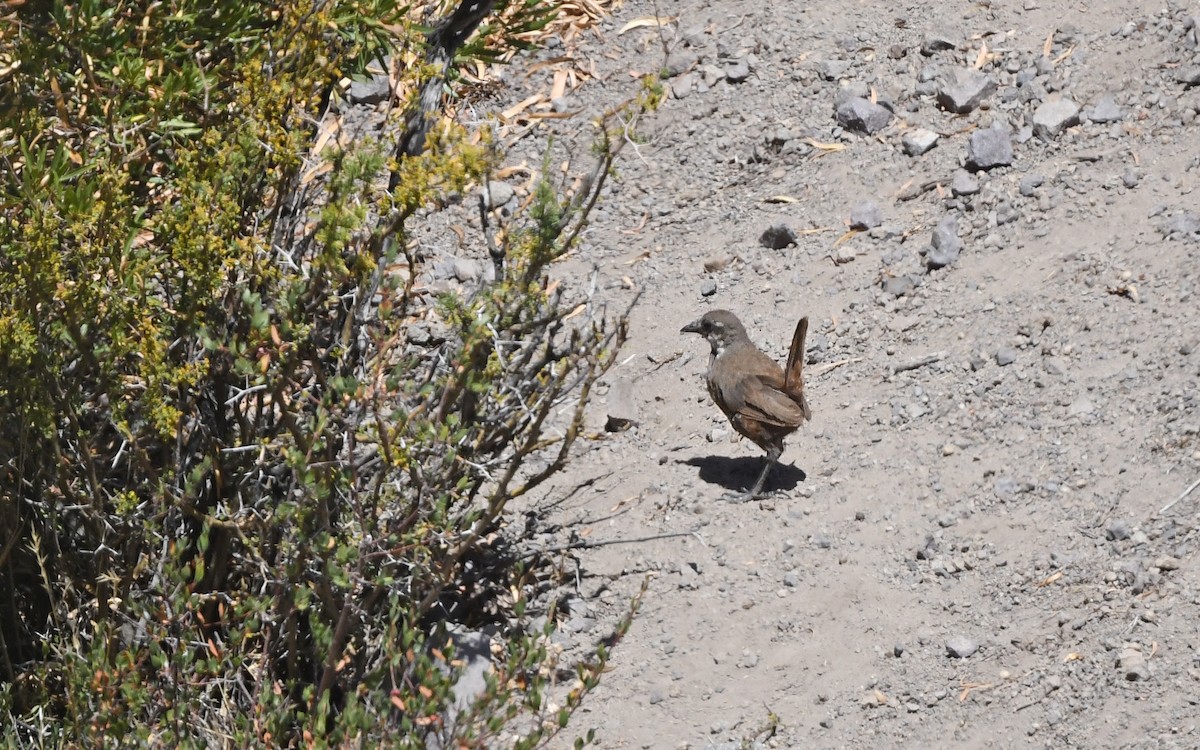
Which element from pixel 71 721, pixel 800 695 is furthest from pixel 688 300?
pixel 71 721

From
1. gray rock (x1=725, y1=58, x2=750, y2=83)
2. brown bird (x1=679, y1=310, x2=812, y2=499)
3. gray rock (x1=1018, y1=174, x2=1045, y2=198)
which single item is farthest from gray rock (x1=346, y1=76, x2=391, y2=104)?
gray rock (x1=1018, y1=174, x2=1045, y2=198)

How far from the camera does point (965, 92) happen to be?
6.86 meters

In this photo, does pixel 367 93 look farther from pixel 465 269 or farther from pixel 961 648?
pixel 961 648

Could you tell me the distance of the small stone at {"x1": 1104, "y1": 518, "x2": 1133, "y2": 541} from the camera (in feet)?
16.4

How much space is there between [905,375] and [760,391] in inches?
26.4

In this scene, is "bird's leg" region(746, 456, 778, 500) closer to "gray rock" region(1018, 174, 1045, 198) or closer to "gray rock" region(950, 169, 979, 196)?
"gray rock" region(950, 169, 979, 196)

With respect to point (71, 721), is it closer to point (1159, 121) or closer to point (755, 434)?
point (755, 434)

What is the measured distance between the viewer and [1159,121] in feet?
21.4

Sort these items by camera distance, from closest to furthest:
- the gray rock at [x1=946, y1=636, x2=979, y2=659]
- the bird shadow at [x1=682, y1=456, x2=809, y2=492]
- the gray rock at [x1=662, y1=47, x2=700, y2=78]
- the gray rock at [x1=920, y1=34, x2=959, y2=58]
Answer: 1. the gray rock at [x1=946, y1=636, x2=979, y2=659]
2. the bird shadow at [x1=682, y1=456, x2=809, y2=492]
3. the gray rock at [x1=920, y1=34, x2=959, y2=58]
4. the gray rock at [x1=662, y1=47, x2=700, y2=78]

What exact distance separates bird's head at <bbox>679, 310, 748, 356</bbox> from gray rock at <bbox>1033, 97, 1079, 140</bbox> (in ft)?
5.55

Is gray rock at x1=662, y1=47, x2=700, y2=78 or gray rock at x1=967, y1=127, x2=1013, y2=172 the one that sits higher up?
gray rock at x1=662, y1=47, x2=700, y2=78

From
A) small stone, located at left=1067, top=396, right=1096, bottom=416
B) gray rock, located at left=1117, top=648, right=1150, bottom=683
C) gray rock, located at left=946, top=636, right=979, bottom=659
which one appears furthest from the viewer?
small stone, located at left=1067, top=396, right=1096, bottom=416

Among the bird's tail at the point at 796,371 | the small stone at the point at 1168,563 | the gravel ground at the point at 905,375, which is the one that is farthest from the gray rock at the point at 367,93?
the small stone at the point at 1168,563

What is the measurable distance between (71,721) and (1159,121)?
5.12 meters
